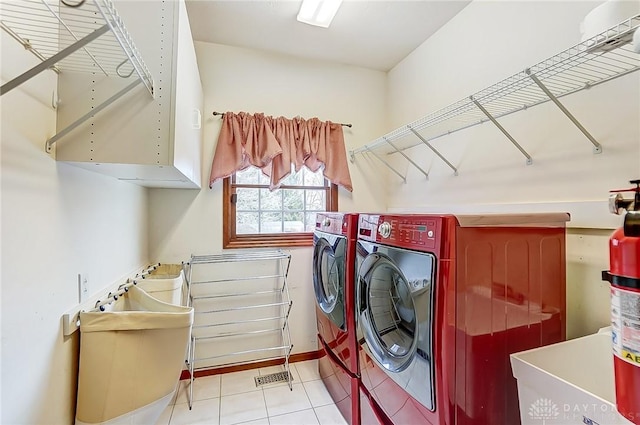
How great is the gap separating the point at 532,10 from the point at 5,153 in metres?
2.33

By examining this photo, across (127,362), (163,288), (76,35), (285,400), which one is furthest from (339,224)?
(76,35)

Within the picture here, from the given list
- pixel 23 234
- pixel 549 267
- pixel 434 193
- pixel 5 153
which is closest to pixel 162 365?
pixel 23 234

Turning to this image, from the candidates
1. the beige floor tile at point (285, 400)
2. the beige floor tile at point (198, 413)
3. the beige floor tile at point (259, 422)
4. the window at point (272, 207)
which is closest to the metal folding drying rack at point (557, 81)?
the window at point (272, 207)

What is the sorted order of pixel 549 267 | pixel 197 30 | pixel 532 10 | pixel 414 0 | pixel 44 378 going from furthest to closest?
pixel 197 30 → pixel 414 0 → pixel 532 10 → pixel 549 267 → pixel 44 378

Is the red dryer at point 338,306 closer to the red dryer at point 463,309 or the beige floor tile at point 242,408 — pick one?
the red dryer at point 463,309

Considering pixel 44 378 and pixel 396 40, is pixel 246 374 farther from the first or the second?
pixel 396 40

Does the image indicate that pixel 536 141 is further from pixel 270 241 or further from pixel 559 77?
pixel 270 241

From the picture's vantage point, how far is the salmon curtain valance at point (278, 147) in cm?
241

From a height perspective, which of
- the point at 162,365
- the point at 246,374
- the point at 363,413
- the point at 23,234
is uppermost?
the point at 23,234

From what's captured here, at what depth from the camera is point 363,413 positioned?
1642mm

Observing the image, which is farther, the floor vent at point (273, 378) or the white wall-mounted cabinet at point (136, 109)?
the floor vent at point (273, 378)

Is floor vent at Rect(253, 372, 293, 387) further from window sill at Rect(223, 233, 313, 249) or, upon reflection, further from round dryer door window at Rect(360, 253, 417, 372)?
round dryer door window at Rect(360, 253, 417, 372)

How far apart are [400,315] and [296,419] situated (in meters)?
1.11

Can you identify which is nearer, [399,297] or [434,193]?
[399,297]
